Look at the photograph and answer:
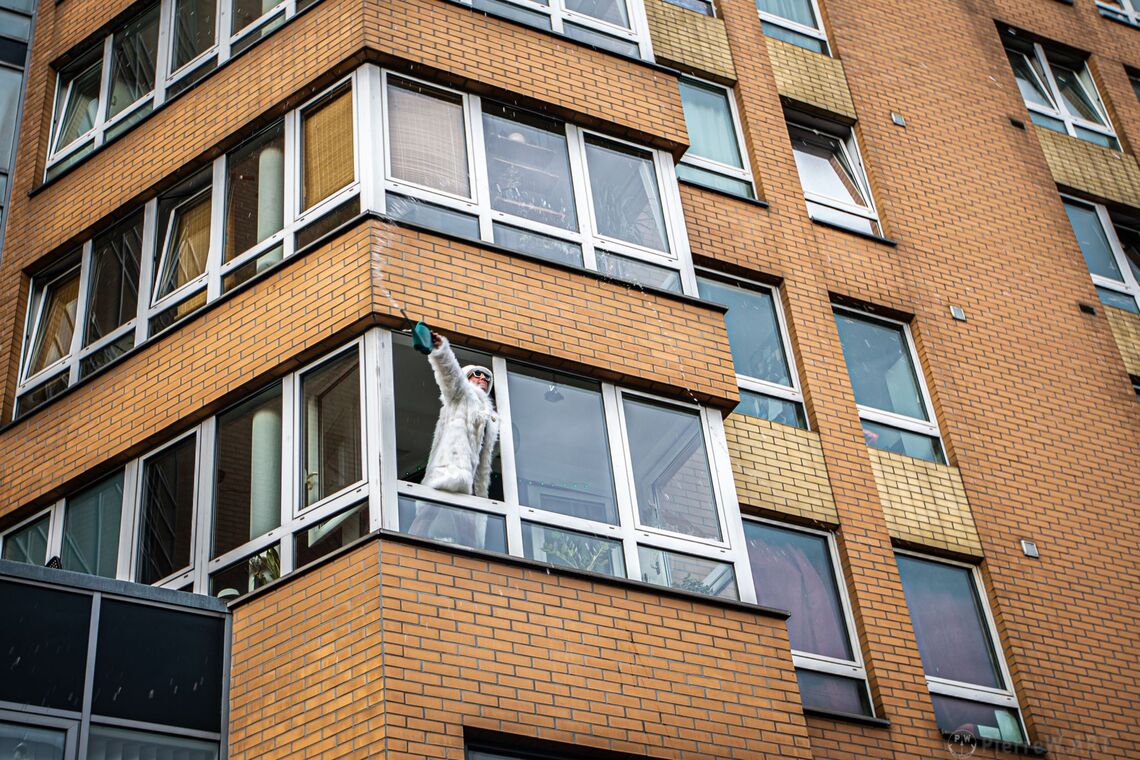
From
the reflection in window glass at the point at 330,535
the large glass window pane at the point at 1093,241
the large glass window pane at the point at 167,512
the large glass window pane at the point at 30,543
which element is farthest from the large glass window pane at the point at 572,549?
the large glass window pane at the point at 1093,241

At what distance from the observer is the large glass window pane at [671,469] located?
1262 centimetres

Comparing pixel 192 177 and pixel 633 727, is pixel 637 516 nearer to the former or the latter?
pixel 633 727

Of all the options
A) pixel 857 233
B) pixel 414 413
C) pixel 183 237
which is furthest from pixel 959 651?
pixel 183 237

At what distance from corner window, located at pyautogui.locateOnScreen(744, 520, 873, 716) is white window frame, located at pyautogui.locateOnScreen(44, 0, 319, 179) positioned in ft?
23.3

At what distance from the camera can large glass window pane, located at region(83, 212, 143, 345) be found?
14.8m

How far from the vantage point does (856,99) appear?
1933cm

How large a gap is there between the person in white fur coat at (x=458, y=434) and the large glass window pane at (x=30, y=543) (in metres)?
4.56

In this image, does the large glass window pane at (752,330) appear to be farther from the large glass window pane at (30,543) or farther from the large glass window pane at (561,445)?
the large glass window pane at (30,543)

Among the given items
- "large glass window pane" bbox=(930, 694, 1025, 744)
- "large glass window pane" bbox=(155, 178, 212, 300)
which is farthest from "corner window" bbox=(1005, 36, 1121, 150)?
"large glass window pane" bbox=(155, 178, 212, 300)

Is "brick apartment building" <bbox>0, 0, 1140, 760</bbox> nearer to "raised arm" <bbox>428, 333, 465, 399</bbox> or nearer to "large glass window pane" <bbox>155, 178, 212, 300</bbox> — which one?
"large glass window pane" <bbox>155, 178, 212, 300</bbox>

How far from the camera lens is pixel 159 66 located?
53.3 ft

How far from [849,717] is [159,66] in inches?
388

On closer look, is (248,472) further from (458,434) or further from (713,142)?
(713,142)

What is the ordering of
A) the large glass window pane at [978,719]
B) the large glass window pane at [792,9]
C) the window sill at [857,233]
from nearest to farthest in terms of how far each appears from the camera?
the large glass window pane at [978,719]
the window sill at [857,233]
the large glass window pane at [792,9]
